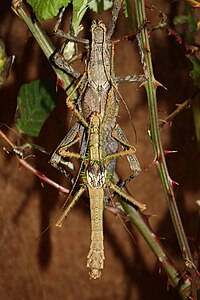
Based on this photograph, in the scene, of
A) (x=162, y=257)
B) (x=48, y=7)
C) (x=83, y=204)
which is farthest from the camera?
(x=83, y=204)

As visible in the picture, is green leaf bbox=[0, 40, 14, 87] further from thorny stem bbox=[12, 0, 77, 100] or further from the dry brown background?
the dry brown background

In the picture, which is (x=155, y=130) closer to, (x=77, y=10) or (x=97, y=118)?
(x=97, y=118)

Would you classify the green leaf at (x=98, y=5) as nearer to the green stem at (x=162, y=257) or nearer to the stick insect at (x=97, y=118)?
the stick insect at (x=97, y=118)

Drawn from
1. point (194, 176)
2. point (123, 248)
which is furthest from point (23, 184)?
point (194, 176)

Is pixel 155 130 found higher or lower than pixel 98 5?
lower

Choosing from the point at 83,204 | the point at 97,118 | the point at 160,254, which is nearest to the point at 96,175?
the point at 97,118

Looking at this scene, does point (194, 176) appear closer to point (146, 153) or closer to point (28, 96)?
point (146, 153)
